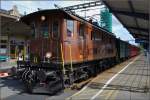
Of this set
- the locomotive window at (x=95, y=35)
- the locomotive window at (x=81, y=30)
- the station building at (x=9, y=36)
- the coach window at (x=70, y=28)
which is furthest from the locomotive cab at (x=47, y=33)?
the station building at (x=9, y=36)

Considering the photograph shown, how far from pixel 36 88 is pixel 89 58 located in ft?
16.1

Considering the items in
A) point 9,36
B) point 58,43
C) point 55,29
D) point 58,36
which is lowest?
point 58,43

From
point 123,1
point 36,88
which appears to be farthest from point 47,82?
point 123,1

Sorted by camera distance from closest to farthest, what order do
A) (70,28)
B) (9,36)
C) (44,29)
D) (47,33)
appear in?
(70,28)
(47,33)
(44,29)
(9,36)

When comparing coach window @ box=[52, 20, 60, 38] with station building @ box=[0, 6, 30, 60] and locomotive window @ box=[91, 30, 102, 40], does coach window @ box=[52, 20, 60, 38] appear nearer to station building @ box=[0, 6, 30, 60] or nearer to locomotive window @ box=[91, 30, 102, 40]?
locomotive window @ box=[91, 30, 102, 40]

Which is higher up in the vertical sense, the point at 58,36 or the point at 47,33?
the point at 47,33

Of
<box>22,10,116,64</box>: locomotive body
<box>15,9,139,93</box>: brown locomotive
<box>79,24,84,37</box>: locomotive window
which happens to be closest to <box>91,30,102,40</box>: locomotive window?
<box>15,9,139,93</box>: brown locomotive

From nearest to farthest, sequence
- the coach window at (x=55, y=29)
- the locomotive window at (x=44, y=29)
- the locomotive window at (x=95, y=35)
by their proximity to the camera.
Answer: the coach window at (x=55, y=29), the locomotive window at (x=44, y=29), the locomotive window at (x=95, y=35)

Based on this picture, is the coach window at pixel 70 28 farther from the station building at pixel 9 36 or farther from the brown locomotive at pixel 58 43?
the station building at pixel 9 36

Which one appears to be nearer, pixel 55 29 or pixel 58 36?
pixel 58 36

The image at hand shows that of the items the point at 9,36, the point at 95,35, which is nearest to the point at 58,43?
the point at 95,35

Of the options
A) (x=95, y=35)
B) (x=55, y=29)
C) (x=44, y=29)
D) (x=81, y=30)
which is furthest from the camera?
(x=95, y=35)

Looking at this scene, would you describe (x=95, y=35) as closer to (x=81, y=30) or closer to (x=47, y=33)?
(x=81, y=30)

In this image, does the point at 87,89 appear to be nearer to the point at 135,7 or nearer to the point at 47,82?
the point at 47,82
